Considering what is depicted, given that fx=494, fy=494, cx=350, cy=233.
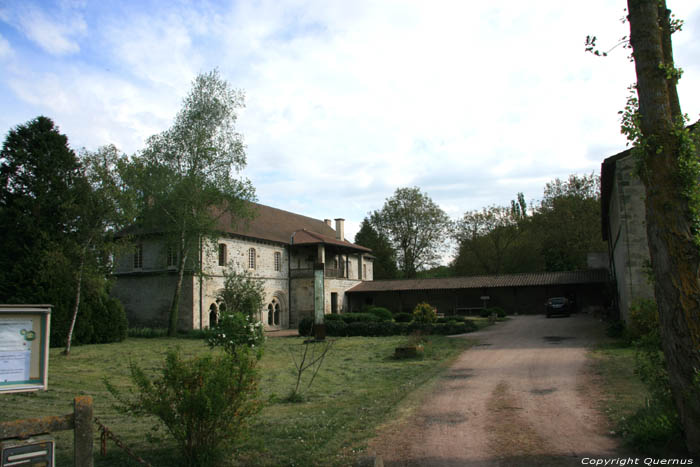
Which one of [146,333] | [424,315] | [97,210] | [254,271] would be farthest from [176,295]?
[424,315]

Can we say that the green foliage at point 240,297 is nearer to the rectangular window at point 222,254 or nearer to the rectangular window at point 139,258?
the rectangular window at point 222,254

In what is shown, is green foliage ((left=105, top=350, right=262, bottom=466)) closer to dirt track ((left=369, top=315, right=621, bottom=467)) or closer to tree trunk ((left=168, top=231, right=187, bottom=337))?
dirt track ((left=369, top=315, right=621, bottom=467))

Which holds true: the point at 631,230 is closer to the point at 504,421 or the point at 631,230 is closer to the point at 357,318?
the point at 504,421

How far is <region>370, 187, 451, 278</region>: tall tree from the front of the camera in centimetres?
5494

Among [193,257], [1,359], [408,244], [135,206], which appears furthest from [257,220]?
[1,359]

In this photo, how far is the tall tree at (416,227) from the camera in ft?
180

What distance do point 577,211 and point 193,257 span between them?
107 ft

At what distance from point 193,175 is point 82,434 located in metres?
22.7

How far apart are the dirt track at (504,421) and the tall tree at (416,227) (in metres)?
42.4

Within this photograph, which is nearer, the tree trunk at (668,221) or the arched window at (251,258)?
the tree trunk at (668,221)

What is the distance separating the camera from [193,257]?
2672 cm

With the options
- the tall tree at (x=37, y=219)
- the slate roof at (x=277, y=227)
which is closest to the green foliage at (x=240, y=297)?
the tall tree at (x=37, y=219)

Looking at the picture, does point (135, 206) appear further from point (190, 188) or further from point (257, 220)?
point (257, 220)

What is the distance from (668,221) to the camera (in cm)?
514
